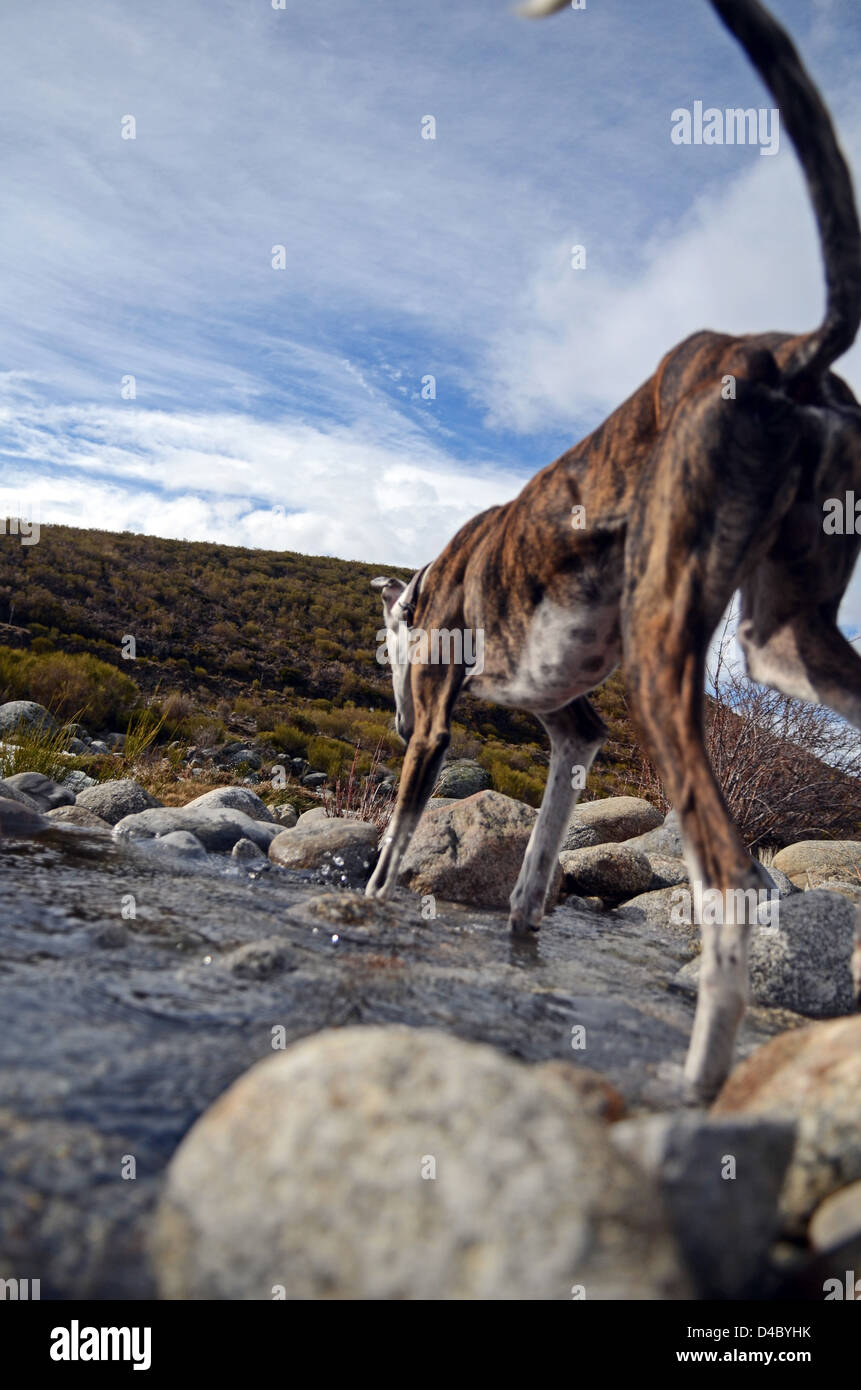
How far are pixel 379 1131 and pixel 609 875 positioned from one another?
6.58 metres

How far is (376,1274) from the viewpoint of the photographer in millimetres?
1385

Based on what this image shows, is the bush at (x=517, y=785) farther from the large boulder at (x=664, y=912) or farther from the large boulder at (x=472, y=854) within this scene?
the large boulder at (x=472, y=854)

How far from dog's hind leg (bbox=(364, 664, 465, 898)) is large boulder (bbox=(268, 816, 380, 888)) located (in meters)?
2.29

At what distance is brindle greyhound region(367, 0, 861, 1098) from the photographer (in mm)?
2580

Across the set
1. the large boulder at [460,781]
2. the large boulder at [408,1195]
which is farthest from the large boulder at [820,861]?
the large boulder at [408,1195]

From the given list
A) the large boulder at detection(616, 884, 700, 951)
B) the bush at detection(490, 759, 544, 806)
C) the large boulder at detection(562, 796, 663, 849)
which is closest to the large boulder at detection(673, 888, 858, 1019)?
the large boulder at detection(616, 884, 700, 951)

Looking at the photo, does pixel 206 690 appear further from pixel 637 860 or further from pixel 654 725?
pixel 654 725

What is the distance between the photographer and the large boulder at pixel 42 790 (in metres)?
9.11

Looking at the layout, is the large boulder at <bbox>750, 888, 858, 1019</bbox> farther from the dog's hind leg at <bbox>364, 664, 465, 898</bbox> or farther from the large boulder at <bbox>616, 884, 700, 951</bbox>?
the dog's hind leg at <bbox>364, 664, 465, 898</bbox>

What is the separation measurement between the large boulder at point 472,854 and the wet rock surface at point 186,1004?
1.86 feet

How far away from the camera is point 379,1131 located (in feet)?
5.07

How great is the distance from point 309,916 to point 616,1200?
139 inches

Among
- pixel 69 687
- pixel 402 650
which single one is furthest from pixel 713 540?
pixel 69 687
